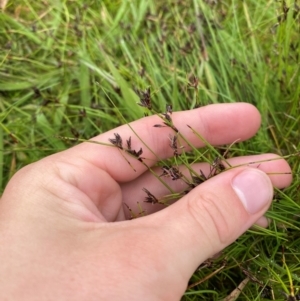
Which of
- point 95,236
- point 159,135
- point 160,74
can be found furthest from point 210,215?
point 160,74

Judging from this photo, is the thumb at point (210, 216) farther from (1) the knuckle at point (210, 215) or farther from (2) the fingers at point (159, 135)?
(2) the fingers at point (159, 135)

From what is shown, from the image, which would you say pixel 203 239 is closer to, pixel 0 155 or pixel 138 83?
pixel 138 83

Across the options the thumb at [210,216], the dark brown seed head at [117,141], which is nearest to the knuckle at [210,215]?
the thumb at [210,216]

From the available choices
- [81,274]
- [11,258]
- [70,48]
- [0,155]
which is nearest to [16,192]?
[11,258]

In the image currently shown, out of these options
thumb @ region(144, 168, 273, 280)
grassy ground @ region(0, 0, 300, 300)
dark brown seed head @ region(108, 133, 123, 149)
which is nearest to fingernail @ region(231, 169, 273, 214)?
thumb @ region(144, 168, 273, 280)

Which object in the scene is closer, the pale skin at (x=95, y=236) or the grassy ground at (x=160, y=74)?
the pale skin at (x=95, y=236)

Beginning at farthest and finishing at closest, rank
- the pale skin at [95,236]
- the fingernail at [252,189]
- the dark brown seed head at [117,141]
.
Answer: the dark brown seed head at [117,141]
the fingernail at [252,189]
the pale skin at [95,236]

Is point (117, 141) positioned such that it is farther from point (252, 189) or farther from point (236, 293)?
point (236, 293)

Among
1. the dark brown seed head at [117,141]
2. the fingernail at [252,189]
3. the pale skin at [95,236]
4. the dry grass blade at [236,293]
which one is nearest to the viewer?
the pale skin at [95,236]
